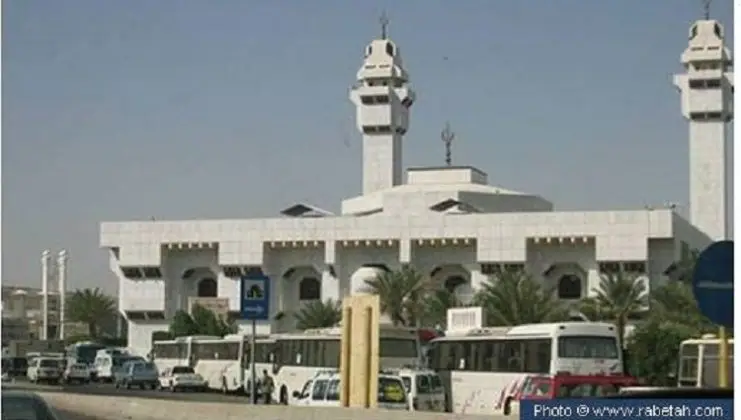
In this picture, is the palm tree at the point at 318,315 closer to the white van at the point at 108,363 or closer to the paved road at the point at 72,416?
the white van at the point at 108,363

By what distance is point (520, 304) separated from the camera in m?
21.3

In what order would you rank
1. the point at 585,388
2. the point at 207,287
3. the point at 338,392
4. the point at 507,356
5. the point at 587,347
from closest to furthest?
1. the point at 585,388
2. the point at 338,392
3. the point at 507,356
4. the point at 587,347
5. the point at 207,287

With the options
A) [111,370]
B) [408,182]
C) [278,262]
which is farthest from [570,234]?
[111,370]

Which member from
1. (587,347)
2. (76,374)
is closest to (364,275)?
(587,347)

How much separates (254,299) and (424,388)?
8.64 ft

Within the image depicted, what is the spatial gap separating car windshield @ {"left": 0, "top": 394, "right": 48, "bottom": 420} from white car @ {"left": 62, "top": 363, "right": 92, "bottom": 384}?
355 centimetres

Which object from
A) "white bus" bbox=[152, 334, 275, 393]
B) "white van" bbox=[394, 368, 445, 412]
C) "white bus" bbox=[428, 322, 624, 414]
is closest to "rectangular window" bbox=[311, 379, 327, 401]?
"white van" bbox=[394, 368, 445, 412]

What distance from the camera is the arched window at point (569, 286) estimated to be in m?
25.8

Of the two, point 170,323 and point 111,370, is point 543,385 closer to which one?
point 111,370

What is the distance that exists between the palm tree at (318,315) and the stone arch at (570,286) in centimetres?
562

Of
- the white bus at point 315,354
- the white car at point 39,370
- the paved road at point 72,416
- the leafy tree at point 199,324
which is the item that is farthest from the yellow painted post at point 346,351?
the leafy tree at point 199,324

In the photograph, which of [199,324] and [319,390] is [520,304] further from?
[319,390]

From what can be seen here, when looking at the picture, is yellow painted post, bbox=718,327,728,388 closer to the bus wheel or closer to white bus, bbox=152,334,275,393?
the bus wheel

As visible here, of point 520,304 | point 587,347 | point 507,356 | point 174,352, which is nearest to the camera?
point 507,356
